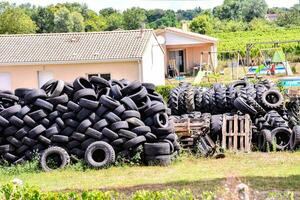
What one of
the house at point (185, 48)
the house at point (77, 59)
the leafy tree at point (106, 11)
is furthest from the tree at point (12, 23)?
the leafy tree at point (106, 11)

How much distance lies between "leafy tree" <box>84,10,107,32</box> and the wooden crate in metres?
77.4

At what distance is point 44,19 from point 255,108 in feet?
257

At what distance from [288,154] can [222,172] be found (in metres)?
2.51

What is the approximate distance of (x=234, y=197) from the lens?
4.76m

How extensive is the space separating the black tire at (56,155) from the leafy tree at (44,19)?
77091 mm

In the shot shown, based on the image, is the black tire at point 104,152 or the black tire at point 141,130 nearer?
the black tire at point 104,152

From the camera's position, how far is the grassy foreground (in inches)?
392

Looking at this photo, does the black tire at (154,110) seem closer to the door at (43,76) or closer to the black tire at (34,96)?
the black tire at (34,96)

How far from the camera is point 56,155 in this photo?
12086 mm

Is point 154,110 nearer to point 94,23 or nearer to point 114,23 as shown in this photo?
point 94,23

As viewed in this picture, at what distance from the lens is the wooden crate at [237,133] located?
13.3 metres

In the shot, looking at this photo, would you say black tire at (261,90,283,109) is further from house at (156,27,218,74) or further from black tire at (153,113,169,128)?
house at (156,27,218,74)

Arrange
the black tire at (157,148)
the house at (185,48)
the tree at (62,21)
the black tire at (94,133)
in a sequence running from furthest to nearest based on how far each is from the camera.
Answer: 1. the tree at (62,21)
2. the house at (185,48)
3. the black tire at (94,133)
4. the black tire at (157,148)

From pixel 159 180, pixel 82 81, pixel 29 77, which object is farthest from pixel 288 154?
pixel 29 77
